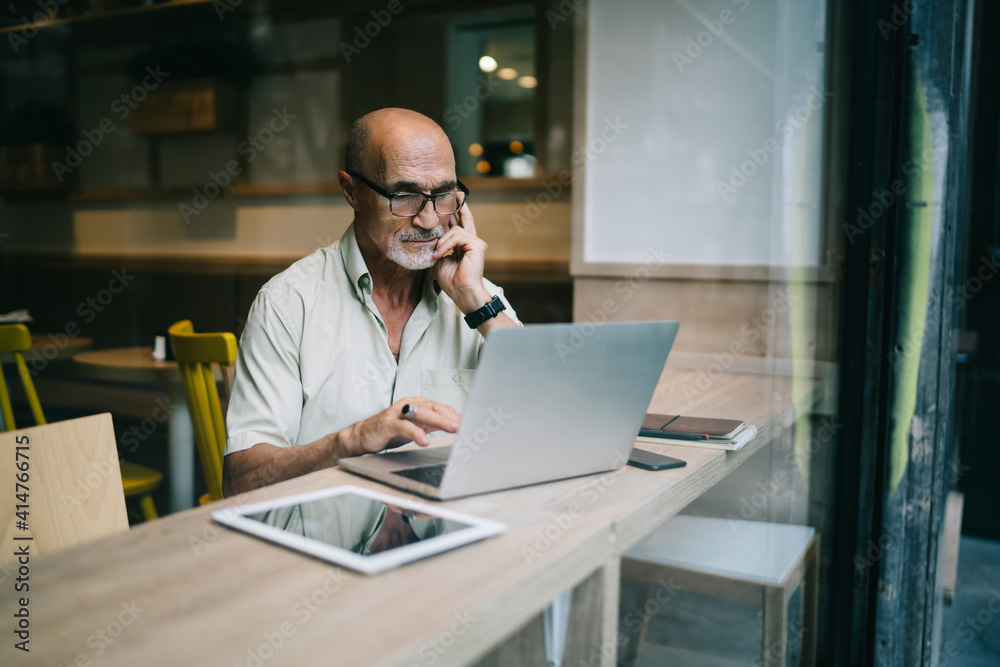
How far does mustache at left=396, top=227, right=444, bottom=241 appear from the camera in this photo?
1.55 m

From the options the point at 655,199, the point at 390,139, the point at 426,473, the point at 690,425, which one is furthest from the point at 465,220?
the point at 655,199

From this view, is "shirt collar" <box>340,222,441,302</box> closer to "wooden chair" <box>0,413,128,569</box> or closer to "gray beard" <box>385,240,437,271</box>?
"gray beard" <box>385,240,437,271</box>

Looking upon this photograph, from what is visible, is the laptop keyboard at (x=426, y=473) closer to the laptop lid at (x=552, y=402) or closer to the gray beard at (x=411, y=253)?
the laptop lid at (x=552, y=402)

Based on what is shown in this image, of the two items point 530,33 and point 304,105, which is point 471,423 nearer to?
point 530,33

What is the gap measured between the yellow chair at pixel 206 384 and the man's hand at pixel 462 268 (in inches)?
28.7

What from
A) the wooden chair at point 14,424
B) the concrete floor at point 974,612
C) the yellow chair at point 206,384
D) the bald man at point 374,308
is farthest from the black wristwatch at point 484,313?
the concrete floor at point 974,612

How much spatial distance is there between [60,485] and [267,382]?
1.49ft

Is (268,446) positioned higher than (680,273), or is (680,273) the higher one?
(680,273)

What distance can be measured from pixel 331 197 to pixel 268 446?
115 inches

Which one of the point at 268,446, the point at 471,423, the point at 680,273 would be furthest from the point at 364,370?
the point at 680,273

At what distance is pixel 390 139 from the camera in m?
1.53

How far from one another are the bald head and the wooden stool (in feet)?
2.73

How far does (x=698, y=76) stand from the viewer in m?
2.45

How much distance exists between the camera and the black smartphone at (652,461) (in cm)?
112
